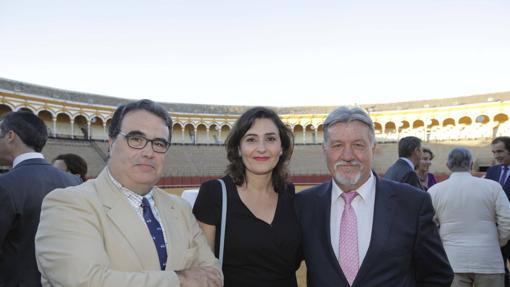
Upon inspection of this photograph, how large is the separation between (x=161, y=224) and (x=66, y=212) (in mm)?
532

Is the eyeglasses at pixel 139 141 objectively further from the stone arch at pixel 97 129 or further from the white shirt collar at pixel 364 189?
the stone arch at pixel 97 129

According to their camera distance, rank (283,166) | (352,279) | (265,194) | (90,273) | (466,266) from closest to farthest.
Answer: (90,273) → (352,279) → (265,194) → (283,166) → (466,266)

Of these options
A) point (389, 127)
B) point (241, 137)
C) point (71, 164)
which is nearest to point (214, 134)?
point (389, 127)

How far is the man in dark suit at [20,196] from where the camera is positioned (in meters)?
2.83

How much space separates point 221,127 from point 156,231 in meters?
49.5

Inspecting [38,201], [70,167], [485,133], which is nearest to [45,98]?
[70,167]

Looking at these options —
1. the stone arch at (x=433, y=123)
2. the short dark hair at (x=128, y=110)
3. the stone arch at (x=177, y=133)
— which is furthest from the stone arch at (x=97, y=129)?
the short dark hair at (x=128, y=110)

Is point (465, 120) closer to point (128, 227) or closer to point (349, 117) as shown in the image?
point (349, 117)

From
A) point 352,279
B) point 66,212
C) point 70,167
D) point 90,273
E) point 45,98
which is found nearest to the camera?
point 90,273

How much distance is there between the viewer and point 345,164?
92.5 inches

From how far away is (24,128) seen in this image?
3193 millimetres

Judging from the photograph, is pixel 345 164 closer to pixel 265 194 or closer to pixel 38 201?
pixel 265 194

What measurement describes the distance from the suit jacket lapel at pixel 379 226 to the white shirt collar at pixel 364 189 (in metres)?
0.04

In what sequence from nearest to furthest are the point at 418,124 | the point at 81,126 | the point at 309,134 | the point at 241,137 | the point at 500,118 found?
the point at 241,137 < the point at 500,118 < the point at 81,126 < the point at 418,124 < the point at 309,134
